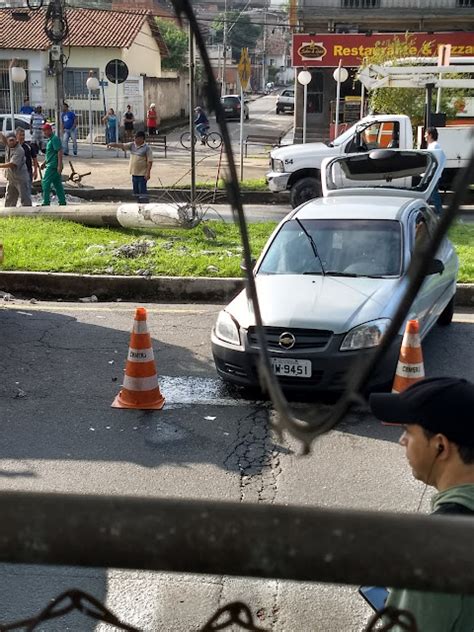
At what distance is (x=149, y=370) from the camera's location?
278 inches

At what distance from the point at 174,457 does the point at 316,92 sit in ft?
104

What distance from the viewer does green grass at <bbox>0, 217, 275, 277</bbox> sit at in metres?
11.5

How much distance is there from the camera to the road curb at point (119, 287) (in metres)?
11.0

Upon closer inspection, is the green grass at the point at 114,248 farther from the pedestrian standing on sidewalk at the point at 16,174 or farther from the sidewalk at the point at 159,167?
the sidewalk at the point at 159,167

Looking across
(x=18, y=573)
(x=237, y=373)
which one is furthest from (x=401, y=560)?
(x=237, y=373)

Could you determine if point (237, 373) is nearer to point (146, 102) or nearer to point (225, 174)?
point (225, 174)

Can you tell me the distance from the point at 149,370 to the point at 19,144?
397 inches

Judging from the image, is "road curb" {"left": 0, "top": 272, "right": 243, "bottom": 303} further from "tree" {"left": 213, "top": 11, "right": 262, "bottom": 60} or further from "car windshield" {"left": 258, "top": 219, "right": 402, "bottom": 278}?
"tree" {"left": 213, "top": 11, "right": 262, "bottom": 60}

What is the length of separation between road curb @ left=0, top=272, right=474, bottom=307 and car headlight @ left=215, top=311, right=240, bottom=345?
3.57 metres

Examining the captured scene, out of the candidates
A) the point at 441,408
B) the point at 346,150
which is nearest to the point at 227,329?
the point at 441,408

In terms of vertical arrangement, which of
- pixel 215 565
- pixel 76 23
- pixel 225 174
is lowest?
pixel 215 565

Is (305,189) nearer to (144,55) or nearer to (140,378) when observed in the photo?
(140,378)

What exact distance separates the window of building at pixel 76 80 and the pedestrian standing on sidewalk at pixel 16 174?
2632 centimetres

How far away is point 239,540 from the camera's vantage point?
1.14 metres
